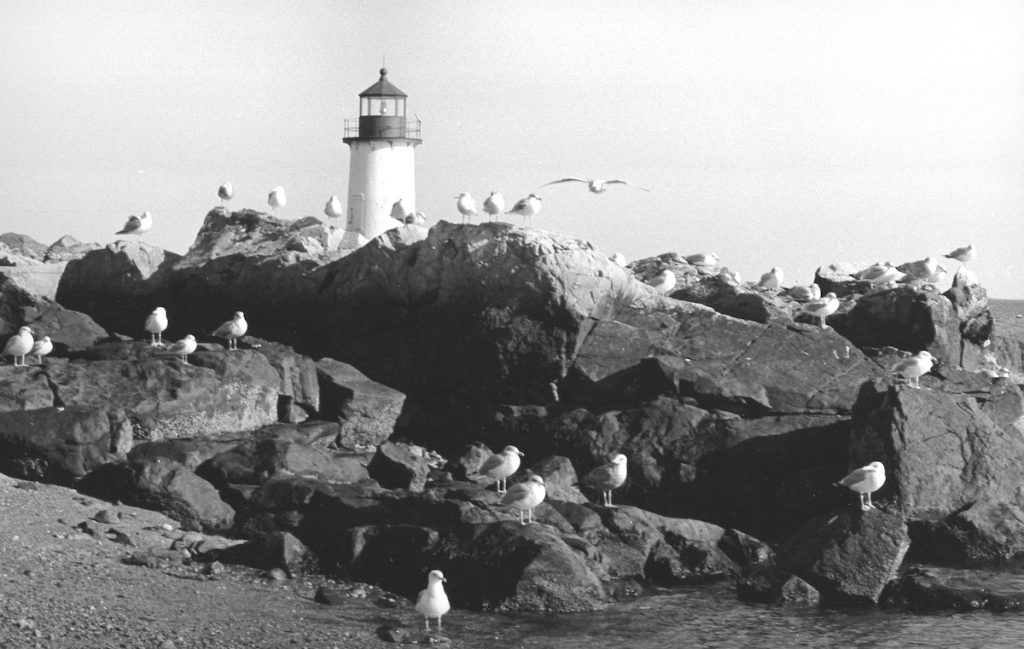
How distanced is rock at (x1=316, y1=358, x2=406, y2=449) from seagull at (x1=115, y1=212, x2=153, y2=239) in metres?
12.1

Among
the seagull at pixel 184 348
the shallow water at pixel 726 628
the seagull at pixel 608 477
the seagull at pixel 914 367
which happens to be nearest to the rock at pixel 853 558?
the shallow water at pixel 726 628

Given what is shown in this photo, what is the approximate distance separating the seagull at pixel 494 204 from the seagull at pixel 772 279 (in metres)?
7.67

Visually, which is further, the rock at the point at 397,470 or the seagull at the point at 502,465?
the rock at the point at 397,470

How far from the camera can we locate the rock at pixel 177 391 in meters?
27.5

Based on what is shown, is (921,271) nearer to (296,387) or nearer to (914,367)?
(914,367)

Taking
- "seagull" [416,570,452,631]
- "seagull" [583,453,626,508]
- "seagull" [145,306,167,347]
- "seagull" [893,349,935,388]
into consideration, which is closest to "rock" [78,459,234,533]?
"seagull" [416,570,452,631]

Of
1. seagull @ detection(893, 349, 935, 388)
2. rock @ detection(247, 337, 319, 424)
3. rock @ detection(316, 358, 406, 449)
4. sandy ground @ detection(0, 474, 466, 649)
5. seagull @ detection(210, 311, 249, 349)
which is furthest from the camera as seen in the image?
seagull @ detection(210, 311, 249, 349)

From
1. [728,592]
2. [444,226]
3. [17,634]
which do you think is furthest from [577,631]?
[444,226]

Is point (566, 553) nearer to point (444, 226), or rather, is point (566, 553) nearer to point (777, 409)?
point (777, 409)

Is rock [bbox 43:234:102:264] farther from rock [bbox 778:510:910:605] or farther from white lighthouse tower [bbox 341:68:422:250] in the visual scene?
rock [bbox 778:510:910:605]

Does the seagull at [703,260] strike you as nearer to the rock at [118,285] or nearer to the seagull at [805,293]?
the seagull at [805,293]

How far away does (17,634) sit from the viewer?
16.6 metres

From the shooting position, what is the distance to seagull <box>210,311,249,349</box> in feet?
103

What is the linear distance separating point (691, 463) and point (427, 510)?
6.38 metres
